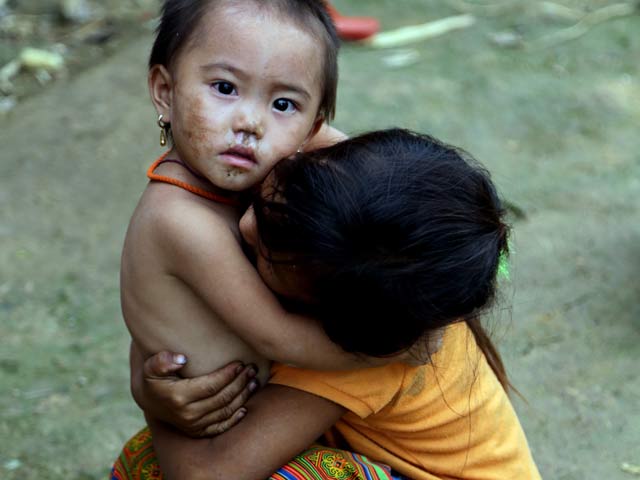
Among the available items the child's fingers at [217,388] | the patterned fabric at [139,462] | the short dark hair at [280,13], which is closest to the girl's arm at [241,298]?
the child's fingers at [217,388]

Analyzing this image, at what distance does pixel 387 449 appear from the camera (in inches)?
69.8

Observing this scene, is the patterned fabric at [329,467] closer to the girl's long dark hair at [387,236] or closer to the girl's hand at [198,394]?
the girl's hand at [198,394]

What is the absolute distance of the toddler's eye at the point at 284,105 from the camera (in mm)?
1719

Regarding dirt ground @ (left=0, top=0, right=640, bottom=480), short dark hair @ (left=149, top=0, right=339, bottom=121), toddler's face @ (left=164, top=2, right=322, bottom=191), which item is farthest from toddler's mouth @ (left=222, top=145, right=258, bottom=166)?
dirt ground @ (left=0, top=0, right=640, bottom=480)

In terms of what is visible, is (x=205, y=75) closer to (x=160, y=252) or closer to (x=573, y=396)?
(x=160, y=252)

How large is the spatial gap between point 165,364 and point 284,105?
0.54 meters

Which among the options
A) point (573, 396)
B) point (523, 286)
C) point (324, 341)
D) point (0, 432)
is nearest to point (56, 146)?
point (0, 432)

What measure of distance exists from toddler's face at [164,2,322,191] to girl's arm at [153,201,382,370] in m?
0.12

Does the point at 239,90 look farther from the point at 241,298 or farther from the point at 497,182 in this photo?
the point at 497,182

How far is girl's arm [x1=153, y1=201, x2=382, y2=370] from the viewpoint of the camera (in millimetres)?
1599

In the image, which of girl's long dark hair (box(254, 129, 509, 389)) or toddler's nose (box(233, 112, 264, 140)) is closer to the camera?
girl's long dark hair (box(254, 129, 509, 389))

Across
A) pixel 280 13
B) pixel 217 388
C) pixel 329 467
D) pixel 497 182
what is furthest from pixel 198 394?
pixel 497 182

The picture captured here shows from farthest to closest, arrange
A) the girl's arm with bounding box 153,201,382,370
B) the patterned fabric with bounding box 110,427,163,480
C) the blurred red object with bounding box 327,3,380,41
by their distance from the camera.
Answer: the blurred red object with bounding box 327,3,380,41
the patterned fabric with bounding box 110,427,163,480
the girl's arm with bounding box 153,201,382,370

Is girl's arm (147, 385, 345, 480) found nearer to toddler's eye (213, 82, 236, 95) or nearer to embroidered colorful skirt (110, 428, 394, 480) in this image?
embroidered colorful skirt (110, 428, 394, 480)
